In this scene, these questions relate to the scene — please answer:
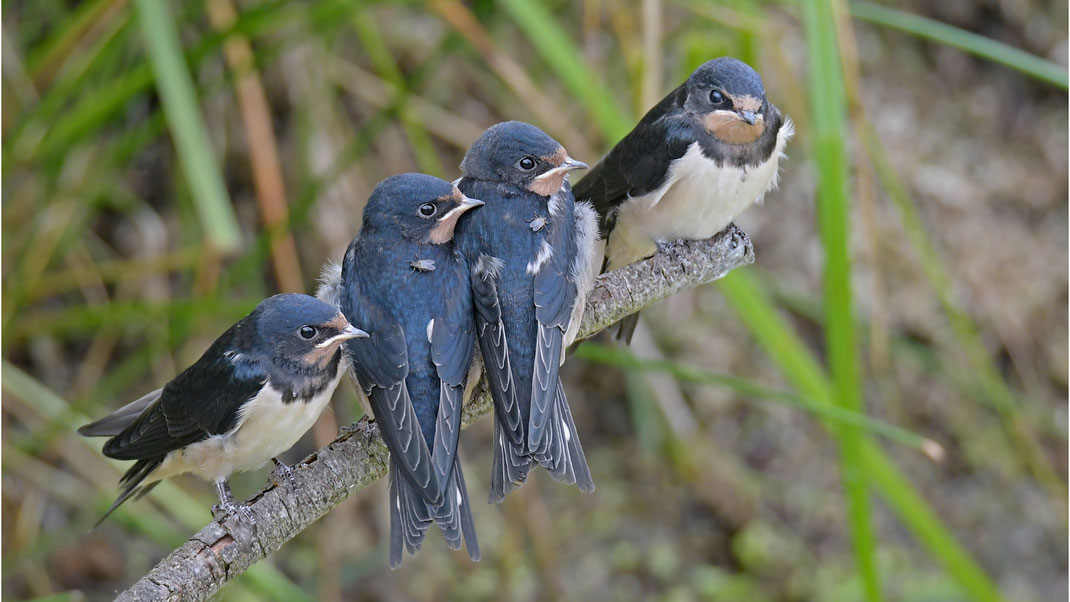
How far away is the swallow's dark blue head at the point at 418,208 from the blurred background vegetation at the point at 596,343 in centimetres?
97

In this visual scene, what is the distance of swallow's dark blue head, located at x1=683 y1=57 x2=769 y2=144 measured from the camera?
190cm

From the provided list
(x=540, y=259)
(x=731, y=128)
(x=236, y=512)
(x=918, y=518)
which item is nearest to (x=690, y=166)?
(x=731, y=128)

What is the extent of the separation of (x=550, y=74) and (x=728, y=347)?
1344 mm

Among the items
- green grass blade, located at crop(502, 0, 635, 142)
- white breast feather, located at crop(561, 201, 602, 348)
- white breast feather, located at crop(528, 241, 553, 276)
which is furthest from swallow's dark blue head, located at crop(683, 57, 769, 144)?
white breast feather, located at crop(528, 241, 553, 276)

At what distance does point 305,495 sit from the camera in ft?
4.88

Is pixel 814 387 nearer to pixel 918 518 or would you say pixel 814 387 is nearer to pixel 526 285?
pixel 918 518

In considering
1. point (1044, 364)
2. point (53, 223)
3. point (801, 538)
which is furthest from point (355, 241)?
point (1044, 364)

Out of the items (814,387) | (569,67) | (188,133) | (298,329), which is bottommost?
(814,387)

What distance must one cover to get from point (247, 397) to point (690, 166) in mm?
883

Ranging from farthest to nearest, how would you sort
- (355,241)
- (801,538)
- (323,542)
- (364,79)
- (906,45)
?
(906,45) < (801,538) < (364,79) < (323,542) < (355,241)

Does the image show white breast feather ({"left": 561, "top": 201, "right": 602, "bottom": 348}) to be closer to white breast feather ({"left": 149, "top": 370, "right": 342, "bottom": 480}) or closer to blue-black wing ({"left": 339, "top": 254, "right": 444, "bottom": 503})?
blue-black wing ({"left": 339, "top": 254, "right": 444, "bottom": 503})

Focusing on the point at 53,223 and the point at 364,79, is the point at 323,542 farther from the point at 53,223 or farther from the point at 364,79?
the point at 364,79

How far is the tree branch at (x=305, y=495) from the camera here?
141cm

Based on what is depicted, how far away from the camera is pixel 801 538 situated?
4480mm
